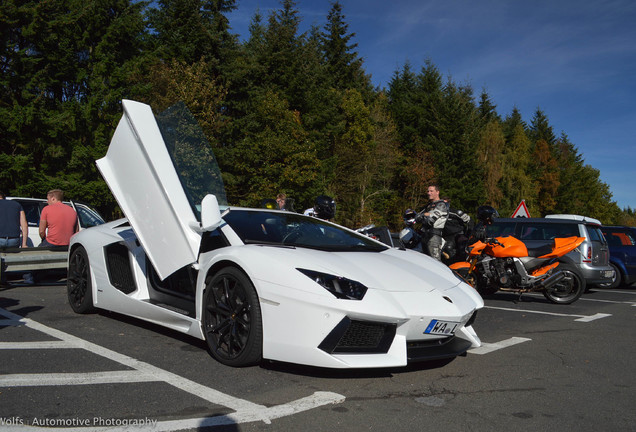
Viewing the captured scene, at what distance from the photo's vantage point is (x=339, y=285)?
12.1ft

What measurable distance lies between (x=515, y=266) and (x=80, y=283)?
6305mm

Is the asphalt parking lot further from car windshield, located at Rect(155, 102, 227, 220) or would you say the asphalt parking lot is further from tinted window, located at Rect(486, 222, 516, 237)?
tinted window, located at Rect(486, 222, 516, 237)

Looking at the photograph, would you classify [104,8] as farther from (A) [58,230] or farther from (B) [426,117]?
(B) [426,117]

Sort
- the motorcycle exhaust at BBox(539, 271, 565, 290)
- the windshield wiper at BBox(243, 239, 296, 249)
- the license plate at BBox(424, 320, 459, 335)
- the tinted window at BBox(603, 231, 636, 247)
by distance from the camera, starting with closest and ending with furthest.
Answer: the license plate at BBox(424, 320, 459, 335) → the windshield wiper at BBox(243, 239, 296, 249) → the motorcycle exhaust at BBox(539, 271, 565, 290) → the tinted window at BBox(603, 231, 636, 247)

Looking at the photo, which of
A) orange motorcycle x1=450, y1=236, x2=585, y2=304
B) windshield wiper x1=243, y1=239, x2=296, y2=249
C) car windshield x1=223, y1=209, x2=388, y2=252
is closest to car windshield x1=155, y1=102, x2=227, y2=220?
car windshield x1=223, y1=209, x2=388, y2=252

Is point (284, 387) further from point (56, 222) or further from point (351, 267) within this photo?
point (56, 222)

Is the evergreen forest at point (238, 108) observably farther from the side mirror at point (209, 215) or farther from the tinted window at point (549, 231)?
the side mirror at point (209, 215)

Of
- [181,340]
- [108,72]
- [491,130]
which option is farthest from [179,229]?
[491,130]

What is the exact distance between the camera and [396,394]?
351 cm

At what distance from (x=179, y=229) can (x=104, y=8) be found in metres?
31.2

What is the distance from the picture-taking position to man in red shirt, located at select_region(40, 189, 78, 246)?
29.8 ft

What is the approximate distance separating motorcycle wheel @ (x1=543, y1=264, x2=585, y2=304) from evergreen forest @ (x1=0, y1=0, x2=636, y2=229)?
830 inches

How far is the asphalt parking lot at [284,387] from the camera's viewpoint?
2996mm

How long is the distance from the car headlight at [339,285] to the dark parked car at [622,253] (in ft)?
38.2
